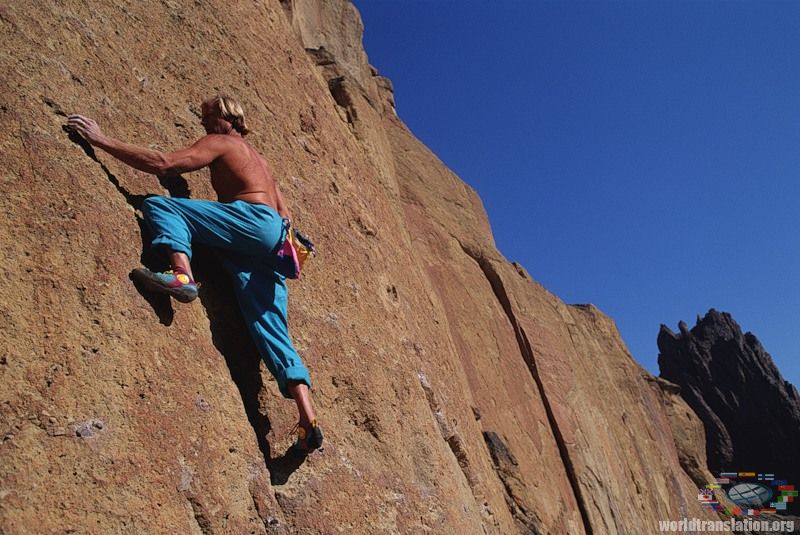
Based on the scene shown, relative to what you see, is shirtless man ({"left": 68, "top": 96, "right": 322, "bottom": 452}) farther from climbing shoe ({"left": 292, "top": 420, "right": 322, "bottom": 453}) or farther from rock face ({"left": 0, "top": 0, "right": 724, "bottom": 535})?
rock face ({"left": 0, "top": 0, "right": 724, "bottom": 535})

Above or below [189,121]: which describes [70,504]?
below

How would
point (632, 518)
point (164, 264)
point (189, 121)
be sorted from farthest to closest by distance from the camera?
point (632, 518), point (189, 121), point (164, 264)

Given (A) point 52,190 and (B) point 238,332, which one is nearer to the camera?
(A) point 52,190

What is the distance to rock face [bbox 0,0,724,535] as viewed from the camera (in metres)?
2.63

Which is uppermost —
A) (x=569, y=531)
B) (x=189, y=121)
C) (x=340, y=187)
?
(x=340, y=187)

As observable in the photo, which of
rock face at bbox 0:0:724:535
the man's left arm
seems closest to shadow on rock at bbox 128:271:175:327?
rock face at bbox 0:0:724:535

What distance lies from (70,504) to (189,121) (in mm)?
2825

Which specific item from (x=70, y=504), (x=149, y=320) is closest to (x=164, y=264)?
(x=149, y=320)

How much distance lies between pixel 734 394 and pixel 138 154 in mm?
59533

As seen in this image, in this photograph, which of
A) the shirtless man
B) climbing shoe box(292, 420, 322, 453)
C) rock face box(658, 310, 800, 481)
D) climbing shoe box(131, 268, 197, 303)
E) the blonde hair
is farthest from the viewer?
rock face box(658, 310, 800, 481)

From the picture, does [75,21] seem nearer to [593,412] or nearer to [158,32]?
[158,32]

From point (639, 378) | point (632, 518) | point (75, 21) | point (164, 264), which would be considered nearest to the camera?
point (164, 264)

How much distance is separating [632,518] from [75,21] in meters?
11.6

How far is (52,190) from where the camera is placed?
3.08 meters
